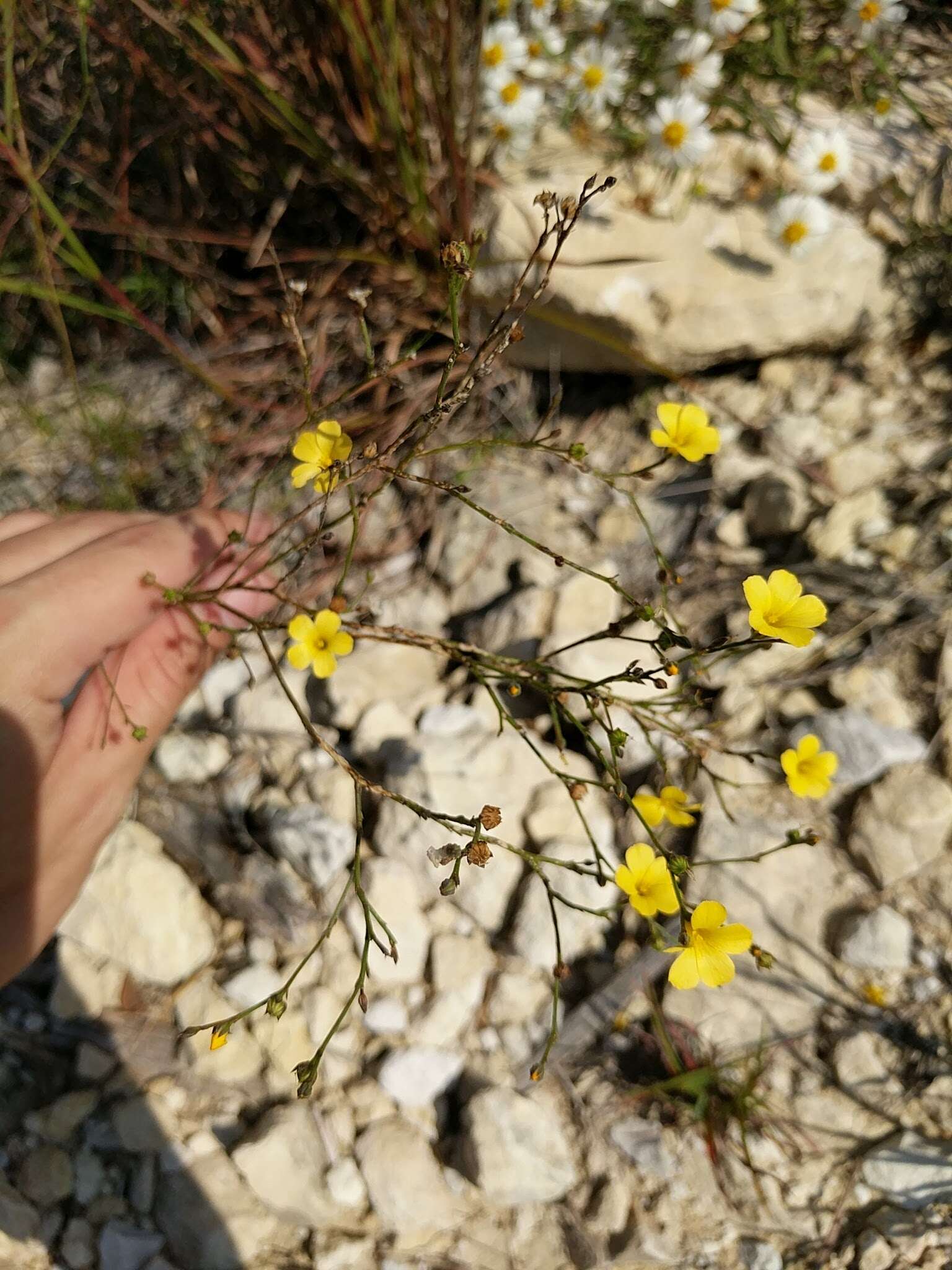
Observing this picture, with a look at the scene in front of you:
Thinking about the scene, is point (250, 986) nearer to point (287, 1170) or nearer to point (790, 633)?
point (287, 1170)

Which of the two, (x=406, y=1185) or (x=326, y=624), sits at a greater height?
(x=326, y=624)

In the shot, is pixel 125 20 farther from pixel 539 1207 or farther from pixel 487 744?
pixel 539 1207

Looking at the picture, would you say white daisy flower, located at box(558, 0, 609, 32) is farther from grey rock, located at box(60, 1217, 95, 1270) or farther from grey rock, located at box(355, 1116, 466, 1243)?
grey rock, located at box(60, 1217, 95, 1270)

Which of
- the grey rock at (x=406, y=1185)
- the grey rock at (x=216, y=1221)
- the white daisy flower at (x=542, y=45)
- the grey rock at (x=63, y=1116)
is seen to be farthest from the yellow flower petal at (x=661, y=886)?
the white daisy flower at (x=542, y=45)

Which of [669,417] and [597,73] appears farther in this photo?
[597,73]

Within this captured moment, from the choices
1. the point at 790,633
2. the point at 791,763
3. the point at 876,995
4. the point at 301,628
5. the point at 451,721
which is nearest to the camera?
the point at 790,633

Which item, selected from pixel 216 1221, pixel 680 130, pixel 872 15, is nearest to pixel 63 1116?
pixel 216 1221
